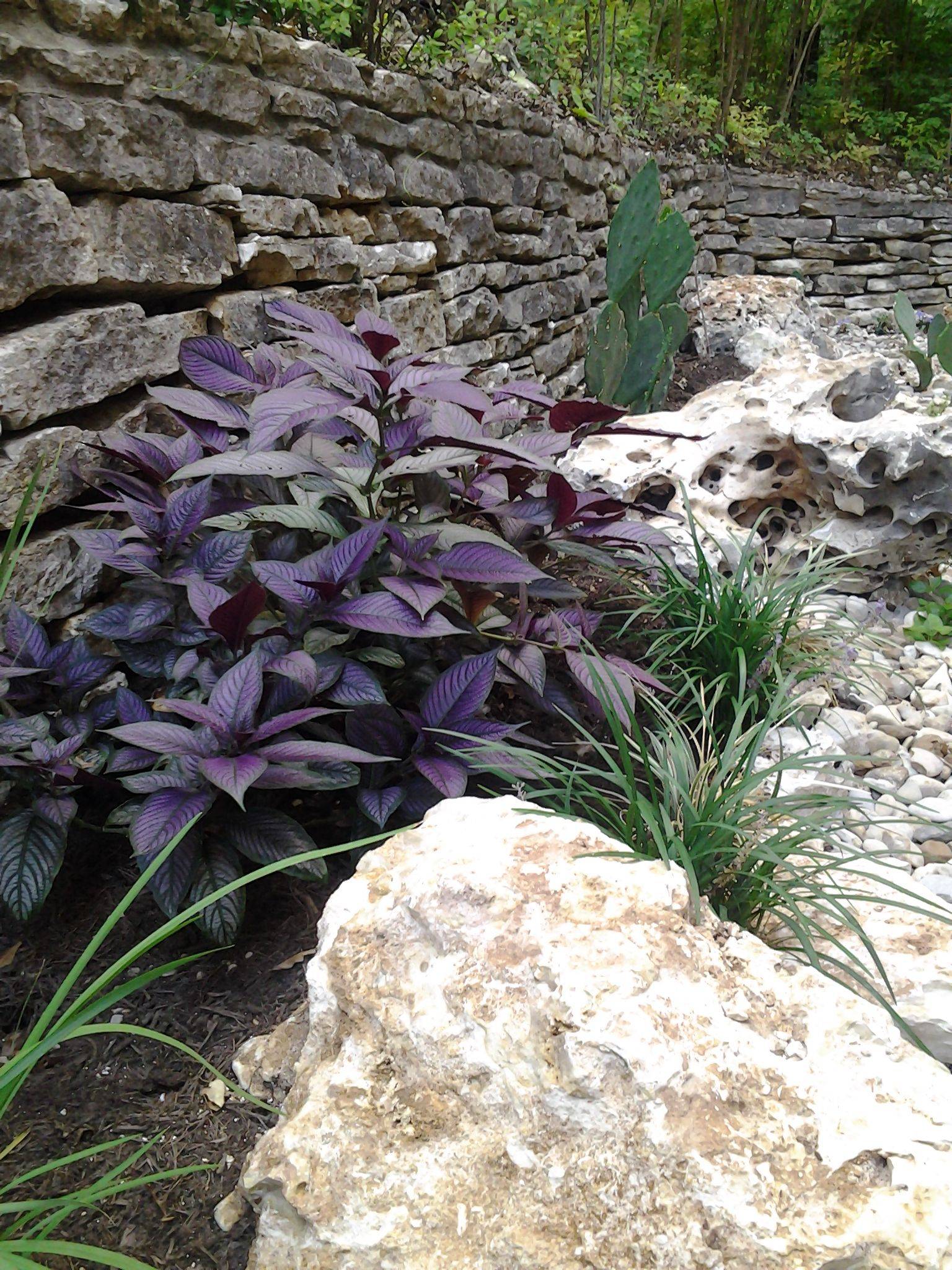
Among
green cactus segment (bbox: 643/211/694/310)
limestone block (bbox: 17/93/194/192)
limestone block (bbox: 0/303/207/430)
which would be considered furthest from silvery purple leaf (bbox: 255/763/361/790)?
green cactus segment (bbox: 643/211/694/310)

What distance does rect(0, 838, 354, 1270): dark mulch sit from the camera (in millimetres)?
1204

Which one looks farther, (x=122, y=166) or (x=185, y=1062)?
(x=122, y=166)

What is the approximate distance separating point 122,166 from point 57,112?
0.18 metres

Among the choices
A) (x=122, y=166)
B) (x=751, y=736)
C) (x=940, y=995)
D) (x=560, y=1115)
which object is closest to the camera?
(x=560, y=1115)

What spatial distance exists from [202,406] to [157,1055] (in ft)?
4.00

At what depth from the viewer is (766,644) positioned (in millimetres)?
2287

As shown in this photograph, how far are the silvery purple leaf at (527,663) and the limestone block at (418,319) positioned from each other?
1567mm

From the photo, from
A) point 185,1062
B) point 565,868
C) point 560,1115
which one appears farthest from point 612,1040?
point 185,1062

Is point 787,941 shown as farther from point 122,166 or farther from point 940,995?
point 122,166

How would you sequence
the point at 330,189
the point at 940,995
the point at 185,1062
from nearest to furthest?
1. the point at 940,995
2. the point at 185,1062
3. the point at 330,189

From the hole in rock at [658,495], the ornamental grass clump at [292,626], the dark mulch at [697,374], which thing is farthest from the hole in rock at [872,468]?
the dark mulch at [697,374]

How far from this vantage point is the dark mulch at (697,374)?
4.86 metres

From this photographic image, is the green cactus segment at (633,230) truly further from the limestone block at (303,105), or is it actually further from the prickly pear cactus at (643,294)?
the limestone block at (303,105)

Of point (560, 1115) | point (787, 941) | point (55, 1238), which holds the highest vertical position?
point (560, 1115)
